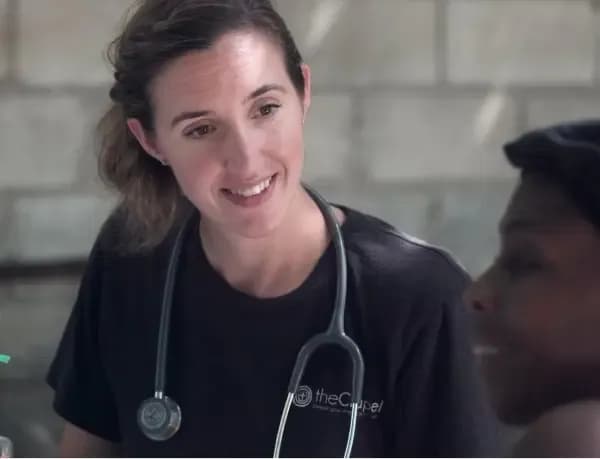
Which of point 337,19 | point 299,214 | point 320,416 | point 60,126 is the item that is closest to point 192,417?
point 320,416

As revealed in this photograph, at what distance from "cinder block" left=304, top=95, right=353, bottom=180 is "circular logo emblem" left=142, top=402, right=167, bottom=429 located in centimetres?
34

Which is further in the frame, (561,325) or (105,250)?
(105,250)

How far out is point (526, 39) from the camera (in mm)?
1247

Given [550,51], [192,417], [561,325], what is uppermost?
[550,51]

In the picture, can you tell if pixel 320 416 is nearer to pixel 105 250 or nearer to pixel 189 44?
pixel 105 250

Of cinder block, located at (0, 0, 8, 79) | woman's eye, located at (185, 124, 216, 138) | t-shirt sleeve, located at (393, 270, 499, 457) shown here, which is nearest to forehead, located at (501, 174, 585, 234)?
t-shirt sleeve, located at (393, 270, 499, 457)

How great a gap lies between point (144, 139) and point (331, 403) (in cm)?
38

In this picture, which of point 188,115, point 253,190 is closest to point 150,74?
point 188,115

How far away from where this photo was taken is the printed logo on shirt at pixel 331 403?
130cm

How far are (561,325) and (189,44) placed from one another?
1.67 feet

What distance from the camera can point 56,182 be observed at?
1306 mm

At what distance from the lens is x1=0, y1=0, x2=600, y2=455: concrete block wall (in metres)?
1.25

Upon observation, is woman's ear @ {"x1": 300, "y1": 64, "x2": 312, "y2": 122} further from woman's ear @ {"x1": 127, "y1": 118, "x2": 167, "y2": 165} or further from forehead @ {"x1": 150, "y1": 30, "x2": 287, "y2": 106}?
woman's ear @ {"x1": 127, "y1": 118, "x2": 167, "y2": 165}

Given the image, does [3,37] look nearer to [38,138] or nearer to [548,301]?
[38,138]
